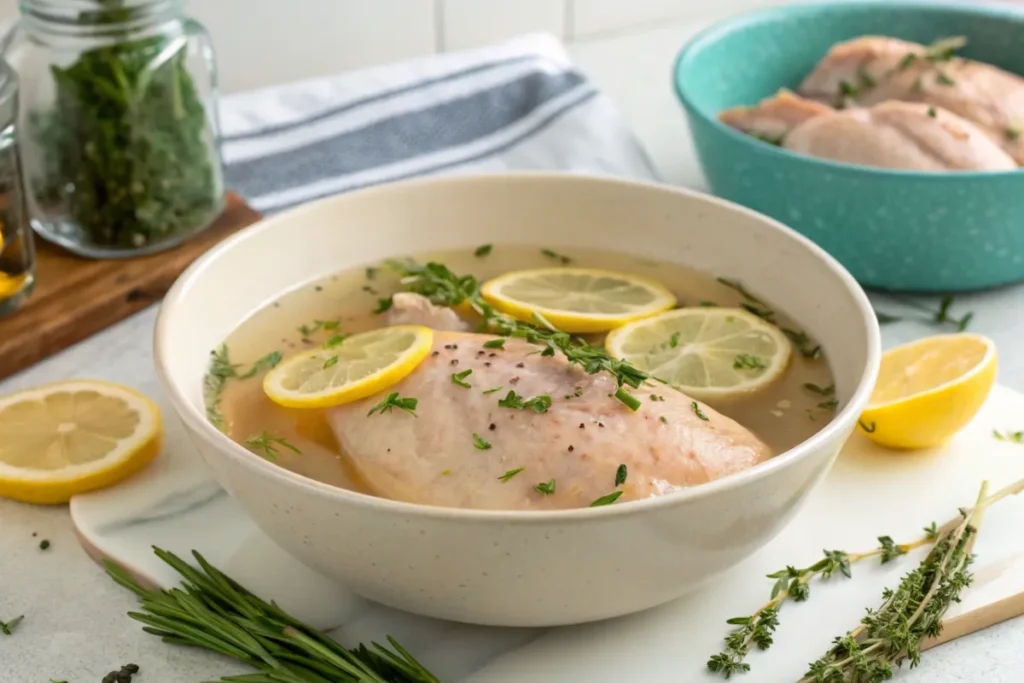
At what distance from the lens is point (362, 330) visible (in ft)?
5.34

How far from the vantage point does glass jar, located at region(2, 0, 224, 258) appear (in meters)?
1.87

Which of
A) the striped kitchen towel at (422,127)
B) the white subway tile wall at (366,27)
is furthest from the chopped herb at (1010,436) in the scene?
the white subway tile wall at (366,27)

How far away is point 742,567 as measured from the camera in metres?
1.34

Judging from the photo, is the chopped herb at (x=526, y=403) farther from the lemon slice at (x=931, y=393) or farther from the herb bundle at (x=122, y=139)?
the herb bundle at (x=122, y=139)

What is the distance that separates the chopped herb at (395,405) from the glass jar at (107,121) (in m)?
0.78

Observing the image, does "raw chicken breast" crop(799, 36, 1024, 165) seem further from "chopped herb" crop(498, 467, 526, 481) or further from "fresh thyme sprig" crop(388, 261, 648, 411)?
"chopped herb" crop(498, 467, 526, 481)

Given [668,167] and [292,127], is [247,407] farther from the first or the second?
[668,167]

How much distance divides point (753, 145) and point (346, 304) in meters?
0.72

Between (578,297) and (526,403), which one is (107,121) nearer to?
(578,297)

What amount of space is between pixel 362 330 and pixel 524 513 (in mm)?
633

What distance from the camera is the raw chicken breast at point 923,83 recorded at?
2.12m

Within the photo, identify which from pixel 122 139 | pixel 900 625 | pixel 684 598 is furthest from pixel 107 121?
pixel 900 625

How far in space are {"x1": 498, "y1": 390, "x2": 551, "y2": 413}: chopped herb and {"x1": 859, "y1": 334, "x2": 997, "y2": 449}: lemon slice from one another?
0.44 m

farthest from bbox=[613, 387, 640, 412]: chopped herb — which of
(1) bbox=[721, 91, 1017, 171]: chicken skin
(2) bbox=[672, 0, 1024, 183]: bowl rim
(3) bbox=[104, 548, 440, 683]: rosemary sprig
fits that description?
(1) bbox=[721, 91, 1017, 171]: chicken skin
